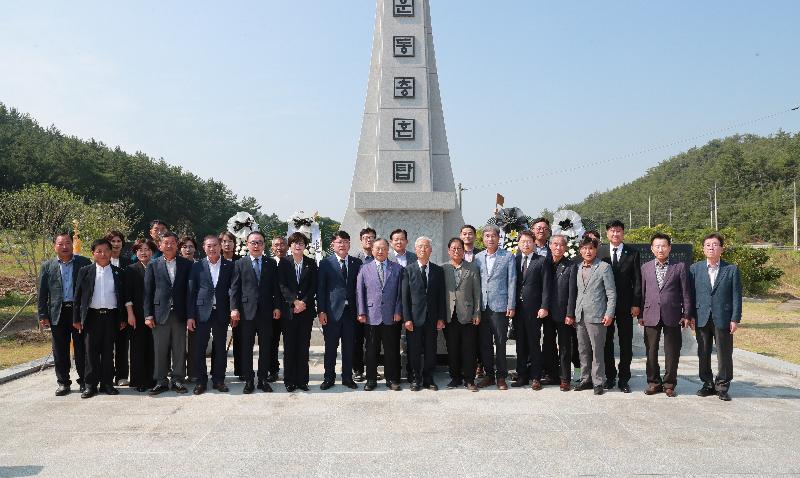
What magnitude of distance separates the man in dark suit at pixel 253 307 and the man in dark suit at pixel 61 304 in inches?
55.7

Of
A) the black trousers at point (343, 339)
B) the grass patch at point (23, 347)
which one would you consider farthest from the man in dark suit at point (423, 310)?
the grass patch at point (23, 347)

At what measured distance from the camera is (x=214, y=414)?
4.43m

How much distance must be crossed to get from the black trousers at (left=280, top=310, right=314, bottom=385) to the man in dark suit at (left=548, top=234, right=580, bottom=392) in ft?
7.44

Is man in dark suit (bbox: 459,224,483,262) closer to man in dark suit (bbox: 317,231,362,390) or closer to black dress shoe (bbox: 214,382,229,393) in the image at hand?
man in dark suit (bbox: 317,231,362,390)

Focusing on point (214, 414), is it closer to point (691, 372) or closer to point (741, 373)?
point (691, 372)

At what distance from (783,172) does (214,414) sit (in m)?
46.1

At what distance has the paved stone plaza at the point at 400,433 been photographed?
10.9 feet

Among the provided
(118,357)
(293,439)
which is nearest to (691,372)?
(293,439)

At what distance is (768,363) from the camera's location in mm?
6738

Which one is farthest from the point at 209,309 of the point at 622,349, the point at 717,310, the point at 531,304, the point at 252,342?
the point at 717,310

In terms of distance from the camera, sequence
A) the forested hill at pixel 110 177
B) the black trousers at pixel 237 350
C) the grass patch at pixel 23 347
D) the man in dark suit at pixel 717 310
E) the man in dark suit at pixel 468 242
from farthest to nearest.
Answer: the forested hill at pixel 110 177, the grass patch at pixel 23 347, the black trousers at pixel 237 350, the man in dark suit at pixel 468 242, the man in dark suit at pixel 717 310

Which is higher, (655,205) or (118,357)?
(655,205)

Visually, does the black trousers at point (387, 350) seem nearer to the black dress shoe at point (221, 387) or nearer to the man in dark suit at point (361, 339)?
the man in dark suit at point (361, 339)

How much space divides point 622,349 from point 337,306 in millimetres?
2635
